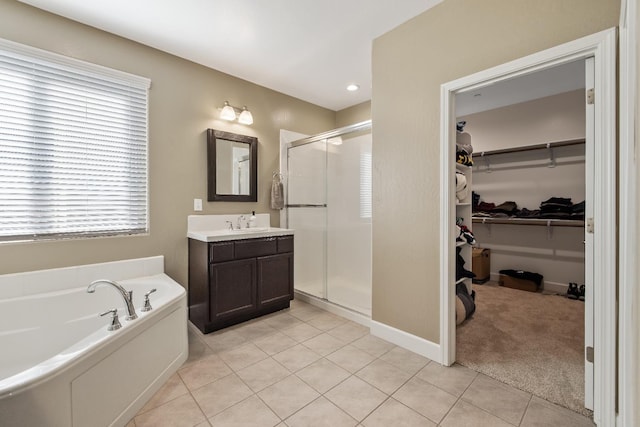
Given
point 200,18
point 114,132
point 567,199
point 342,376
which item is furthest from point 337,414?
point 567,199

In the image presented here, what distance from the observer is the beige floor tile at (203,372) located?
1851mm

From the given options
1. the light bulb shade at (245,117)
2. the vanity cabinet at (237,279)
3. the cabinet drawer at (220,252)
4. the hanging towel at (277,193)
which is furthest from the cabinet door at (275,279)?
the light bulb shade at (245,117)

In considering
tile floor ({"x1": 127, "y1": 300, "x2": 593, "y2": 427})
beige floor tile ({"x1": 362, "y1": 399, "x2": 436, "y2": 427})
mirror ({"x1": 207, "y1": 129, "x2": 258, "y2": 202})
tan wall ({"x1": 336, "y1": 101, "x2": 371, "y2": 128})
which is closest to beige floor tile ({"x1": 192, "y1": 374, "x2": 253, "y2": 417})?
tile floor ({"x1": 127, "y1": 300, "x2": 593, "y2": 427})

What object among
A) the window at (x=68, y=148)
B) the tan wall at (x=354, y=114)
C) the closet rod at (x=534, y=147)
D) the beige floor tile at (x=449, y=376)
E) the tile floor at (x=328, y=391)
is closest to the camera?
the tile floor at (x=328, y=391)

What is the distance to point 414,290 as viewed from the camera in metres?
2.24

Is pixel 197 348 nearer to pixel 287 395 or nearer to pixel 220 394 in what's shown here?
pixel 220 394

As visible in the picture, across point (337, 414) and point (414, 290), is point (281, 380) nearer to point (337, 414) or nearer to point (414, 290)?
point (337, 414)

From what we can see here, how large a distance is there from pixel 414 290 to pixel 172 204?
2370mm

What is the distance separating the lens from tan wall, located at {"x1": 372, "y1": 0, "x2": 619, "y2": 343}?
1715 mm

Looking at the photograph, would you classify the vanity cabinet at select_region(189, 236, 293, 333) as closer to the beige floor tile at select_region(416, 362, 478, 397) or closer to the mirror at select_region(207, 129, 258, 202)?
the mirror at select_region(207, 129, 258, 202)

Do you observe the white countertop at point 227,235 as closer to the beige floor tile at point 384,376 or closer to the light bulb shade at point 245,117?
the light bulb shade at point 245,117

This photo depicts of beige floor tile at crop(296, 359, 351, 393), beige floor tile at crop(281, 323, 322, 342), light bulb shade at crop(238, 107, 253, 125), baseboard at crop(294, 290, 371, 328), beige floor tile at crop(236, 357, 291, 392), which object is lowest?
beige floor tile at crop(296, 359, 351, 393)

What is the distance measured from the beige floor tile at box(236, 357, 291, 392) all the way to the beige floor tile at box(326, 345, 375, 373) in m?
0.39

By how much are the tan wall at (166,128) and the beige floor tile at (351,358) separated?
67.9 inches
